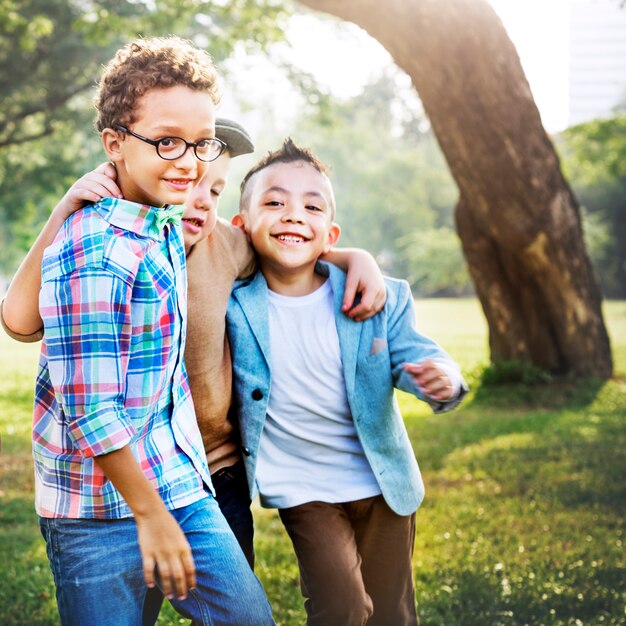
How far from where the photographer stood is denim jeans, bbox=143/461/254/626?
2.57 m

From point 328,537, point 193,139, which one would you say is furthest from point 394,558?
point 193,139

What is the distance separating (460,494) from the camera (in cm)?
548

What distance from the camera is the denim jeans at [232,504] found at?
8.44 ft

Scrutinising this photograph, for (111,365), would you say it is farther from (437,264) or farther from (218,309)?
(437,264)

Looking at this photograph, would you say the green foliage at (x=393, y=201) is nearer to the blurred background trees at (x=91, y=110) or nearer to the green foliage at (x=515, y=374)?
the blurred background trees at (x=91, y=110)

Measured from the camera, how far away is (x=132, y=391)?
1913mm

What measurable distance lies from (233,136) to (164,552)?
1.35 m

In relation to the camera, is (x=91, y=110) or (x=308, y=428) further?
(x=91, y=110)

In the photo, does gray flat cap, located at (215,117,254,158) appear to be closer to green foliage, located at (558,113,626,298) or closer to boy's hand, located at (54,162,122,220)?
boy's hand, located at (54,162,122,220)

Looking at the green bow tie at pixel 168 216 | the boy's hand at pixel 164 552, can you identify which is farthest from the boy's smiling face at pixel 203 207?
the boy's hand at pixel 164 552

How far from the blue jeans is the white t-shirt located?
0.63 m

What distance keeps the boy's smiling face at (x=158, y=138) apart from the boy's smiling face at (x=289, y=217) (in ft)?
2.14

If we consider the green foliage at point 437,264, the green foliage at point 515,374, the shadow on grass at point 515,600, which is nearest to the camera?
the shadow on grass at point 515,600

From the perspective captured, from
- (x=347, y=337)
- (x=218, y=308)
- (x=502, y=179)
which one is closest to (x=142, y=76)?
(x=218, y=308)
